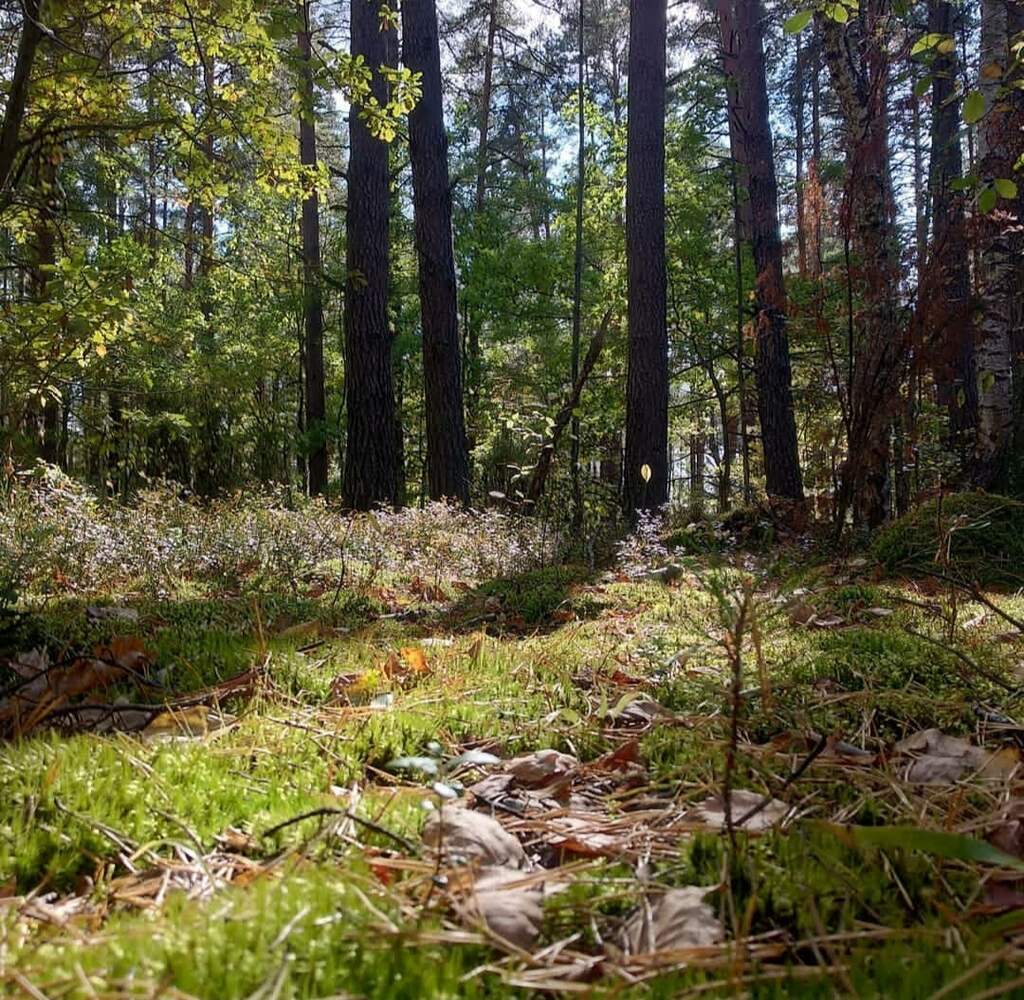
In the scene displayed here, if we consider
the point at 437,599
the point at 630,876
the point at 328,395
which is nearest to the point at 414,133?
the point at 437,599

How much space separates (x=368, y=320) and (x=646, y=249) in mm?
3884

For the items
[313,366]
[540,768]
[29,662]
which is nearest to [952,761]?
[540,768]

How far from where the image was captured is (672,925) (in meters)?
1.04

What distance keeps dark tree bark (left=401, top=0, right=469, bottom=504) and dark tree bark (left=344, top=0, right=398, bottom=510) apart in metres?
0.55

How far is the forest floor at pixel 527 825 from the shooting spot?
36.3 inches

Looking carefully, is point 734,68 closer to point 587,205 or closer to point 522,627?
point 587,205

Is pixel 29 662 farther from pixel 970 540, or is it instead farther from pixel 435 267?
pixel 435 267

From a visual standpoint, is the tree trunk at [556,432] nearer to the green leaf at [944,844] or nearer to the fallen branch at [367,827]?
the fallen branch at [367,827]

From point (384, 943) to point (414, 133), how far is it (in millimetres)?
10984

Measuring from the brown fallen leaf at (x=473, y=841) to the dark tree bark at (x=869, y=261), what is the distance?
516 cm

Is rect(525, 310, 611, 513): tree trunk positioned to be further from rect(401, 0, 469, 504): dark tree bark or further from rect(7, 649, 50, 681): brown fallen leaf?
rect(7, 649, 50, 681): brown fallen leaf

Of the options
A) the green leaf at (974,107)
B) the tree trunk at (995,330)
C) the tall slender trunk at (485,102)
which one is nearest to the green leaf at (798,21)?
the green leaf at (974,107)

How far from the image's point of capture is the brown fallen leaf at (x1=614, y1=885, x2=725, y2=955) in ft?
3.30

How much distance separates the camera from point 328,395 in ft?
87.6
